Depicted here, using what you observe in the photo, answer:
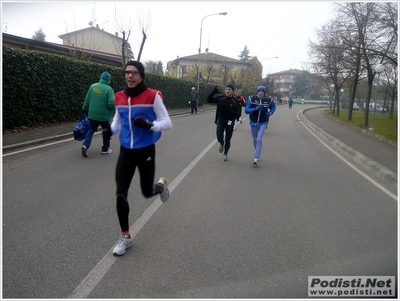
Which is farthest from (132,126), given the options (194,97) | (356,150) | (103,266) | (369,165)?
(194,97)

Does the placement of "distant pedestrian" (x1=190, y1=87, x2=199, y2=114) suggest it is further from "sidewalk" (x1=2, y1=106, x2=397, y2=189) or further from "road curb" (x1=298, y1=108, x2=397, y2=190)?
"road curb" (x1=298, y1=108, x2=397, y2=190)

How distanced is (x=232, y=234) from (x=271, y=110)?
476 centimetres

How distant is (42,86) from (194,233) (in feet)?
35.9

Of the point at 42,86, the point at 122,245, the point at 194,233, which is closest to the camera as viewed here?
the point at 122,245

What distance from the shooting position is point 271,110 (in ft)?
28.4

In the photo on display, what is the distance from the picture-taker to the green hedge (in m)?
11.7

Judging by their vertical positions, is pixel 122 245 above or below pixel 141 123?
below

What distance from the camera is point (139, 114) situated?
388cm

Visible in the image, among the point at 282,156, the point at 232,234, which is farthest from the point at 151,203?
the point at 282,156

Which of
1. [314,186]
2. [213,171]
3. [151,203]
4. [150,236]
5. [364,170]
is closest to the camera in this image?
[150,236]

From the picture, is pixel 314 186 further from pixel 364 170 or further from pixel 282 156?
pixel 282 156

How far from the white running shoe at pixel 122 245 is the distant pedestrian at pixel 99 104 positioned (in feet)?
16.8

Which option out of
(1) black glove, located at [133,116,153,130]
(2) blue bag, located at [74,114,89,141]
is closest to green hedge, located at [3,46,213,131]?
(2) blue bag, located at [74,114,89,141]

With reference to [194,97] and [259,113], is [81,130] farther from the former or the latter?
[194,97]
